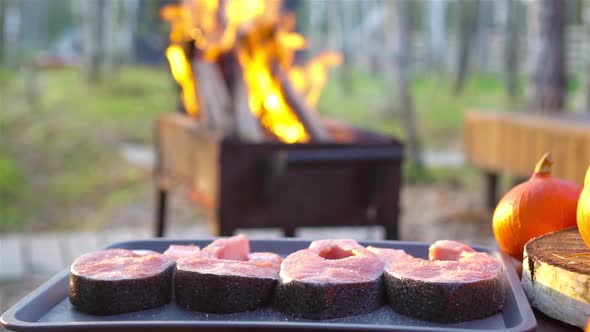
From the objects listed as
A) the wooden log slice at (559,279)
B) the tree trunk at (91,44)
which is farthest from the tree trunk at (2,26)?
the wooden log slice at (559,279)

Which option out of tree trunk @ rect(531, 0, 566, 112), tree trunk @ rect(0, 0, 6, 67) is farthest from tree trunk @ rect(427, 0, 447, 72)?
tree trunk @ rect(531, 0, 566, 112)

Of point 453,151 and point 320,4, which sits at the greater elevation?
point 320,4

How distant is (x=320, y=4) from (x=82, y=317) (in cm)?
2229

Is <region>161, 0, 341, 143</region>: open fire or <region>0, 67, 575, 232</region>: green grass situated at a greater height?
<region>161, 0, 341, 143</region>: open fire

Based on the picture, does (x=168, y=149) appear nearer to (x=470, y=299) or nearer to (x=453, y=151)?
(x=470, y=299)

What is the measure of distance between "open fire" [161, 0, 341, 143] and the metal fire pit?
13.1 inches

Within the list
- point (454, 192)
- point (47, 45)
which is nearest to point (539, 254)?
point (454, 192)

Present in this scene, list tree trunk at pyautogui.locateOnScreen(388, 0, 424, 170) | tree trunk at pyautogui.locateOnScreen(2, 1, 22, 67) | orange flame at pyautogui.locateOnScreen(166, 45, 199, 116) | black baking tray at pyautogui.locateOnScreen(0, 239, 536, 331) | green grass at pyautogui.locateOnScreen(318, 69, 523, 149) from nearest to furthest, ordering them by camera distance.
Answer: black baking tray at pyautogui.locateOnScreen(0, 239, 536, 331) → orange flame at pyautogui.locateOnScreen(166, 45, 199, 116) → tree trunk at pyautogui.locateOnScreen(388, 0, 424, 170) → green grass at pyautogui.locateOnScreen(318, 69, 523, 149) → tree trunk at pyautogui.locateOnScreen(2, 1, 22, 67)

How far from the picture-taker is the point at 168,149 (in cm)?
515

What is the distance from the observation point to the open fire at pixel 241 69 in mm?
4438

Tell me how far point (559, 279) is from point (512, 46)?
73.8 feet

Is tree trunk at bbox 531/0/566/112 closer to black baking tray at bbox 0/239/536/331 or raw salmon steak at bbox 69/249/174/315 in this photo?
black baking tray at bbox 0/239/536/331

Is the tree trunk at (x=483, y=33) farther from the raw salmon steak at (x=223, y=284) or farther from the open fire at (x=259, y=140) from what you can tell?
the raw salmon steak at (x=223, y=284)

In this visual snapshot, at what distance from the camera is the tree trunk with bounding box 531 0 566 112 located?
7.29 meters
